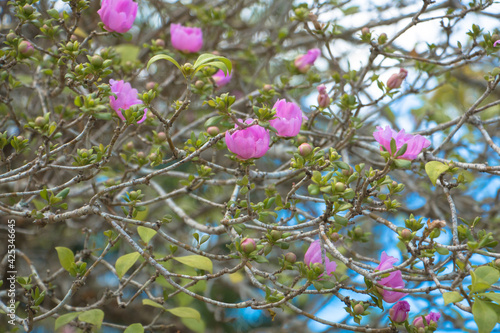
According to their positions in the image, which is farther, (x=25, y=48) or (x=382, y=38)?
(x=382, y=38)

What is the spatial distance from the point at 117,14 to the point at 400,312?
3.73 feet

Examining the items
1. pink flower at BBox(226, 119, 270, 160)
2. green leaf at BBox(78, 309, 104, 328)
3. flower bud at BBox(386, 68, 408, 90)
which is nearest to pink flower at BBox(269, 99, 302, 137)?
pink flower at BBox(226, 119, 270, 160)

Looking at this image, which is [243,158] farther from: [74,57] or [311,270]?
[74,57]

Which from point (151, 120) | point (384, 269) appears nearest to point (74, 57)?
point (151, 120)

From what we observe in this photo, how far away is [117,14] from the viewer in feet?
4.37

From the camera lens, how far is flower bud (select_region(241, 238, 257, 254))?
1.07 m

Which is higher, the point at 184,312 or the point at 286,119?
the point at 286,119

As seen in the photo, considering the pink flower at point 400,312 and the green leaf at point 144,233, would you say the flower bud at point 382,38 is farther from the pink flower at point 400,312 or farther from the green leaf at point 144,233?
the green leaf at point 144,233

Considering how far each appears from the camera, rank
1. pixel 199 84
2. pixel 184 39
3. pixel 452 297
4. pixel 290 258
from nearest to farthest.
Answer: pixel 452 297 < pixel 290 258 < pixel 199 84 < pixel 184 39

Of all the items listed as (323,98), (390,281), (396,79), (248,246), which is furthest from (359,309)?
(396,79)

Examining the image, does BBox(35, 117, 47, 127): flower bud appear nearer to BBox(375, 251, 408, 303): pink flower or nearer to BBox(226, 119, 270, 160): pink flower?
BBox(226, 119, 270, 160): pink flower

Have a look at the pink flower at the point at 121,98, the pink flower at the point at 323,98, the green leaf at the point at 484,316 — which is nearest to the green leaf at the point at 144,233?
the pink flower at the point at 121,98

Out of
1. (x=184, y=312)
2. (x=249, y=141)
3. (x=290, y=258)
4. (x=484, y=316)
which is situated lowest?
(x=184, y=312)

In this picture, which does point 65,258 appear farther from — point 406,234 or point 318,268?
point 406,234
